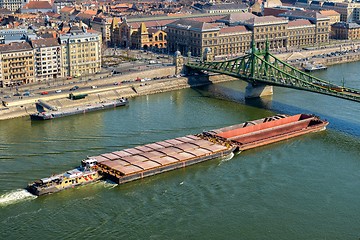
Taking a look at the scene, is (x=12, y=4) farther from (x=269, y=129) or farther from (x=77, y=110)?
(x=269, y=129)

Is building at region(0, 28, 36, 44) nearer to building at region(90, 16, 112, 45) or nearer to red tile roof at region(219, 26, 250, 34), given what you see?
red tile roof at region(219, 26, 250, 34)

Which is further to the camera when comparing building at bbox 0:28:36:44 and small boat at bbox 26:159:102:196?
building at bbox 0:28:36:44

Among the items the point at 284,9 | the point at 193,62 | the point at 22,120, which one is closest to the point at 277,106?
the point at 193,62

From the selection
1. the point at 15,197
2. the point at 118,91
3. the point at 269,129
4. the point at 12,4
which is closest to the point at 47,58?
Result: the point at 118,91

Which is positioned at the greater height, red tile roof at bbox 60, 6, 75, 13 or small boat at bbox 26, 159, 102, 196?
red tile roof at bbox 60, 6, 75, 13

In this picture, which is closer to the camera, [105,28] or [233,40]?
[233,40]

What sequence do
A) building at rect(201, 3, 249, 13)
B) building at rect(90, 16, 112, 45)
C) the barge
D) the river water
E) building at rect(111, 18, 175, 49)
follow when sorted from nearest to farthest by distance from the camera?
the river water < the barge < building at rect(111, 18, 175, 49) < building at rect(90, 16, 112, 45) < building at rect(201, 3, 249, 13)

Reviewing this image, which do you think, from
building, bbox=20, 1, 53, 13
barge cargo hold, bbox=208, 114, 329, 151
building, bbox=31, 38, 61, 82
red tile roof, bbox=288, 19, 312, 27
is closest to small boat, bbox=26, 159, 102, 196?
barge cargo hold, bbox=208, 114, 329, 151

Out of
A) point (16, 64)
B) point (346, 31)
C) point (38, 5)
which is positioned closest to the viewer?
point (16, 64)

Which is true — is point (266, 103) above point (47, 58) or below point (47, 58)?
below
